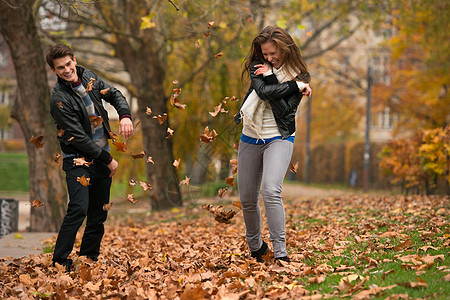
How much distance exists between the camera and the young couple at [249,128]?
14.6ft

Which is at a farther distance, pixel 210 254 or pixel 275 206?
pixel 210 254

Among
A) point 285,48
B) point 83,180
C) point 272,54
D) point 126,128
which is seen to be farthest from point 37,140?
point 285,48

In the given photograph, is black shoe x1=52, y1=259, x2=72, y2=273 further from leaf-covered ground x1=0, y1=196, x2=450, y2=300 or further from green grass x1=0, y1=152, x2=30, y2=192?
green grass x1=0, y1=152, x2=30, y2=192

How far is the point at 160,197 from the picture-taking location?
14.1m

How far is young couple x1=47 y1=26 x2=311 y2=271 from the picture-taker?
4.44m

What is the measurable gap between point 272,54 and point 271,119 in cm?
53

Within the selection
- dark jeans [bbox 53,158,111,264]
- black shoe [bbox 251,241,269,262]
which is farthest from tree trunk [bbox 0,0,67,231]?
black shoe [bbox 251,241,269,262]

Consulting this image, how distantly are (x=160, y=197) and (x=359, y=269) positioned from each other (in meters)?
10.2

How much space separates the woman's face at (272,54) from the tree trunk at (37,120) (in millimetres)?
5338

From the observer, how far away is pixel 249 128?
4562 mm

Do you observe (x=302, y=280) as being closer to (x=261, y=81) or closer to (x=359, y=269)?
(x=359, y=269)

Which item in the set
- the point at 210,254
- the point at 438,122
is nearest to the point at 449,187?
the point at 210,254

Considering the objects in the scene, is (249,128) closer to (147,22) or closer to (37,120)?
(147,22)

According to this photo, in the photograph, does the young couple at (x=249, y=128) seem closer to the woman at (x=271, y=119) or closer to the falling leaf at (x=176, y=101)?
the woman at (x=271, y=119)
